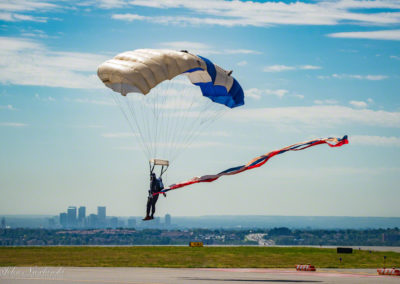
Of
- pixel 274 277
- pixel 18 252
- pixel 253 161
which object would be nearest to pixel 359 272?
pixel 274 277

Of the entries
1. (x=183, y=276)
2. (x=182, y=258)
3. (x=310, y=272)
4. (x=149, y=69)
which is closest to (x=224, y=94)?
(x=149, y=69)

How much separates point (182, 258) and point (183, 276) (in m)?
13.3

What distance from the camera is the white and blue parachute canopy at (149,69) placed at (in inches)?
1170

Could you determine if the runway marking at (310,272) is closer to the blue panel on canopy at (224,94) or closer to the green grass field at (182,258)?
the green grass field at (182,258)

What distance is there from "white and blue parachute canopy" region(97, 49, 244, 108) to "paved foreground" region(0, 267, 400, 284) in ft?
28.7

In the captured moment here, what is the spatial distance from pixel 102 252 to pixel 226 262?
40.2 feet

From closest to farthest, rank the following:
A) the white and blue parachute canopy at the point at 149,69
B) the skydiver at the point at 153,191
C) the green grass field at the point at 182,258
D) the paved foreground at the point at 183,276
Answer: the paved foreground at the point at 183,276, the white and blue parachute canopy at the point at 149,69, the skydiver at the point at 153,191, the green grass field at the point at 182,258

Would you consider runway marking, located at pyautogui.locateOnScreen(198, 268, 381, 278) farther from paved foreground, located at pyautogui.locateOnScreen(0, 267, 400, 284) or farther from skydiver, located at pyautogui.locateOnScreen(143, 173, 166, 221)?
skydiver, located at pyautogui.locateOnScreen(143, 173, 166, 221)

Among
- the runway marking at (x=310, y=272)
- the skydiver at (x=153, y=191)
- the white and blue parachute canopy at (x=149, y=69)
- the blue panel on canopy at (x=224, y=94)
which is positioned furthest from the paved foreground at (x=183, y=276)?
the blue panel on canopy at (x=224, y=94)

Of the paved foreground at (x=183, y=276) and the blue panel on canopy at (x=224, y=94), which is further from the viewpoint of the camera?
the blue panel on canopy at (x=224, y=94)

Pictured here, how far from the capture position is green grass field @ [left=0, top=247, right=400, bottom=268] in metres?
40.8

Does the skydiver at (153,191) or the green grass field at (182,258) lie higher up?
the skydiver at (153,191)

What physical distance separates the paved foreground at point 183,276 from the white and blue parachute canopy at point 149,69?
344 inches

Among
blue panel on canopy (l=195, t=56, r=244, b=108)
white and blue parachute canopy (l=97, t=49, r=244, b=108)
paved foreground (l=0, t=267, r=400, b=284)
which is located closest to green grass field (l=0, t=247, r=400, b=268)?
paved foreground (l=0, t=267, r=400, b=284)
